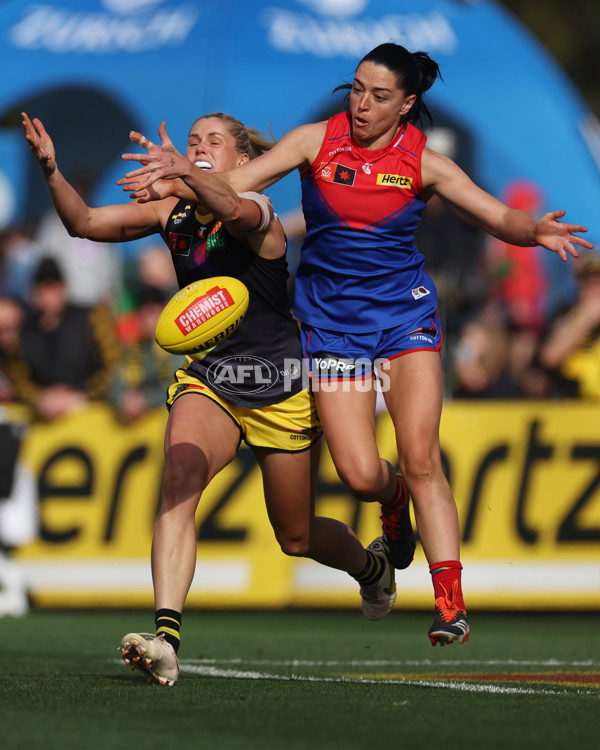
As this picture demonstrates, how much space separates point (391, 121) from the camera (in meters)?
5.78

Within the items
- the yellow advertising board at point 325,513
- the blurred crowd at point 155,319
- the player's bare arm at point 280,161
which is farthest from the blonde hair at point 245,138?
the yellow advertising board at point 325,513

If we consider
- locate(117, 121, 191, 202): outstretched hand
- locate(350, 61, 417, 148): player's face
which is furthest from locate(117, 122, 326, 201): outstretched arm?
locate(350, 61, 417, 148): player's face

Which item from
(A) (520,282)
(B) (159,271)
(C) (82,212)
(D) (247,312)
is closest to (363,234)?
(D) (247,312)

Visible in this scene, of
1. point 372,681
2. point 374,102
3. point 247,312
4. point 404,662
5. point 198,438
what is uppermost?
point 374,102

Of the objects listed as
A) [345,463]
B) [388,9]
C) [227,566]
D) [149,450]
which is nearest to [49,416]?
[149,450]

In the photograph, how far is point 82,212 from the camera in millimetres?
5746

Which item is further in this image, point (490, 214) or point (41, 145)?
point (490, 214)

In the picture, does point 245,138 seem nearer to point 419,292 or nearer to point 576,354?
point 419,292

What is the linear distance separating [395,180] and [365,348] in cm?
74

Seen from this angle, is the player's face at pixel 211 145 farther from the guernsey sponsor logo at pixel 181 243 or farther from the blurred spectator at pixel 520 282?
the blurred spectator at pixel 520 282

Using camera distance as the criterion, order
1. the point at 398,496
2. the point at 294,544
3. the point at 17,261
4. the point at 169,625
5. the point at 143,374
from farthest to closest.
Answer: the point at 17,261 < the point at 143,374 < the point at 398,496 < the point at 294,544 < the point at 169,625

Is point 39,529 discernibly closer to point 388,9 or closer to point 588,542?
point 588,542

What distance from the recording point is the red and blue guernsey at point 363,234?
5.75 metres

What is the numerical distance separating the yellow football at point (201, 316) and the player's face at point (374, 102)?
87 cm
